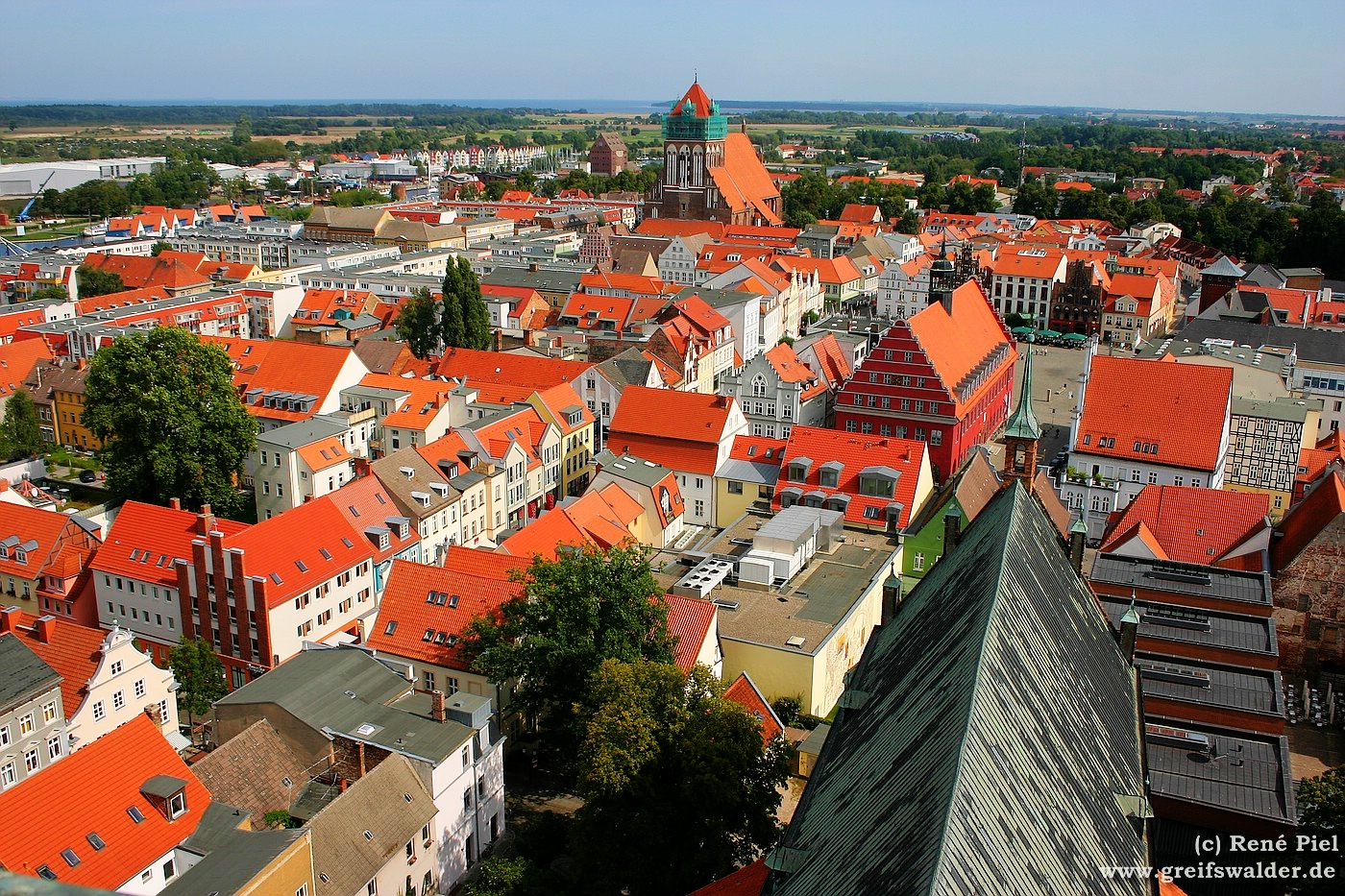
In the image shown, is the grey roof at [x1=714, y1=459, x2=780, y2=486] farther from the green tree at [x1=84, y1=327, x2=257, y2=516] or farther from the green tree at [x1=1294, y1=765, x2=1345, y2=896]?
the green tree at [x1=1294, y1=765, x2=1345, y2=896]

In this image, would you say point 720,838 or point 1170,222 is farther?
point 1170,222

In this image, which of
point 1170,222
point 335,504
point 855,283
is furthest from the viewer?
point 1170,222

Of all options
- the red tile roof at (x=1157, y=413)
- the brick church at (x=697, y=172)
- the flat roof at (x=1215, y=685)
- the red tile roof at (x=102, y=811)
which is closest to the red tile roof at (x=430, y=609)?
the red tile roof at (x=102, y=811)

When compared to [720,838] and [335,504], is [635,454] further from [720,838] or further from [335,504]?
[720,838]

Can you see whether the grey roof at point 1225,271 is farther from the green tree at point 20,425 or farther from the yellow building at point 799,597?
the green tree at point 20,425

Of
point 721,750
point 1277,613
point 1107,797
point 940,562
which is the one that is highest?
point 940,562

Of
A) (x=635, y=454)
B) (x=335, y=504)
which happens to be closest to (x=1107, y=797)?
(x=335, y=504)
